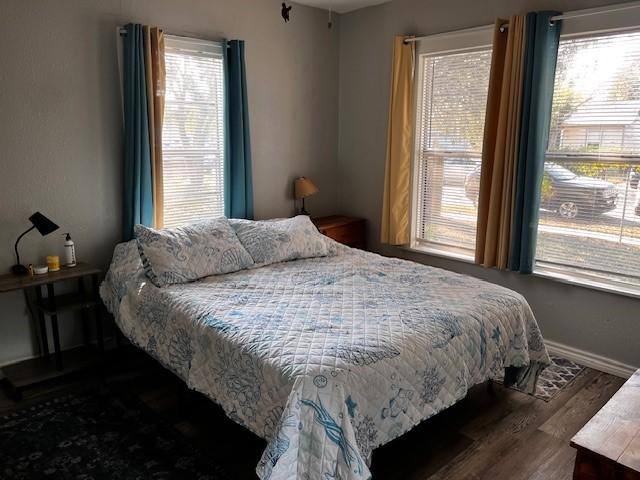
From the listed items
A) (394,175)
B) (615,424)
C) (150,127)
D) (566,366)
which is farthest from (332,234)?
(615,424)

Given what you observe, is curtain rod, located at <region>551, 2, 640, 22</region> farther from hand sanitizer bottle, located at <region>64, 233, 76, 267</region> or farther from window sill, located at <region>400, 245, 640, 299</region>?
hand sanitizer bottle, located at <region>64, 233, 76, 267</region>

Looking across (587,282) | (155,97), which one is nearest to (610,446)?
(587,282)

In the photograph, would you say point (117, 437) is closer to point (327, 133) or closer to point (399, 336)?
point (399, 336)

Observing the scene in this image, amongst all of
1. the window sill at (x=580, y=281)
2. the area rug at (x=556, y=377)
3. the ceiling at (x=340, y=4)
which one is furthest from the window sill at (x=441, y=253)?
the ceiling at (x=340, y=4)

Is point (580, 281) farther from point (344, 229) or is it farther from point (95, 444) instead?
point (95, 444)

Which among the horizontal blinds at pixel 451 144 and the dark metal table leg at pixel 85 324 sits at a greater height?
the horizontal blinds at pixel 451 144

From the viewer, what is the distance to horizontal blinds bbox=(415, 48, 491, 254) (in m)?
3.54

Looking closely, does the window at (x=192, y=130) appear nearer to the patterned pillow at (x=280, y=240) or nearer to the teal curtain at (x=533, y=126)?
the patterned pillow at (x=280, y=240)

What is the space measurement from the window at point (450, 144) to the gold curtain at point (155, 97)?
6.23ft

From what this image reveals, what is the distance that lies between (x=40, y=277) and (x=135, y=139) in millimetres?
990

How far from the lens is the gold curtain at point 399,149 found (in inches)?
149

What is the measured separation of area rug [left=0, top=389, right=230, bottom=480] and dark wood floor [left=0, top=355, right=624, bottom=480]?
91 millimetres

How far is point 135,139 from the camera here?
3100 mm

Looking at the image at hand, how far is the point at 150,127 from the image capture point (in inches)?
124
